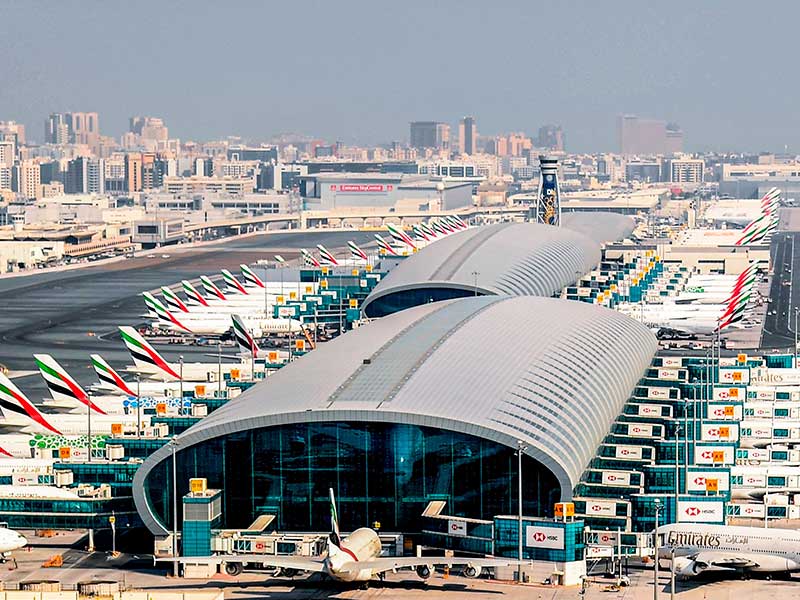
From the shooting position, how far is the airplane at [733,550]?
61.9 m

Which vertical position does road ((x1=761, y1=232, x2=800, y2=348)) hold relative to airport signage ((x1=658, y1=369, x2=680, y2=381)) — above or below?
below

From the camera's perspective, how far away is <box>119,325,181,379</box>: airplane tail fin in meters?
109

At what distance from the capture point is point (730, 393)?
311ft

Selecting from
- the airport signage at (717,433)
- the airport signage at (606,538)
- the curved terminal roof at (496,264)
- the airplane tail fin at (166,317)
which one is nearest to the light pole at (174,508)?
the airport signage at (606,538)

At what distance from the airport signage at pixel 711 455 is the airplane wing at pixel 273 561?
22.4 metres

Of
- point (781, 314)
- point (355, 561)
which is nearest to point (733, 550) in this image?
point (355, 561)

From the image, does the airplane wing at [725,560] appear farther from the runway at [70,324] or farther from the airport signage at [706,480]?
the runway at [70,324]

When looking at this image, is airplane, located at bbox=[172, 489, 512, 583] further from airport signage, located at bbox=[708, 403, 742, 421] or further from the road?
the road

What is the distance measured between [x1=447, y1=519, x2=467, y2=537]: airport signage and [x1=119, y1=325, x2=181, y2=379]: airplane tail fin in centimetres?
4693

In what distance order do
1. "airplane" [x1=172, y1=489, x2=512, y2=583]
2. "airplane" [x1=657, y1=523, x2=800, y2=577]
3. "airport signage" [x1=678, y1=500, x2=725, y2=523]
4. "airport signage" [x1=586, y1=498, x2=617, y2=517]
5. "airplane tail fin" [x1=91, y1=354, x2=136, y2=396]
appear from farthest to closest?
1. "airplane tail fin" [x1=91, y1=354, x2=136, y2=396]
2. "airport signage" [x1=678, y1=500, x2=725, y2=523]
3. "airport signage" [x1=586, y1=498, x2=617, y2=517]
4. "airplane" [x1=657, y1=523, x2=800, y2=577]
5. "airplane" [x1=172, y1=489, x2=512, y2=583]

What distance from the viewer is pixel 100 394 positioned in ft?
347

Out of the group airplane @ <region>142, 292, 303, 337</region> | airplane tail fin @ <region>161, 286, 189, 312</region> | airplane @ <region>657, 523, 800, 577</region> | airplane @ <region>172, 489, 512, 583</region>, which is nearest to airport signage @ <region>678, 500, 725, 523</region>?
airplane @ <region>657, 523, 800, 577</region>

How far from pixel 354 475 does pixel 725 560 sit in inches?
553

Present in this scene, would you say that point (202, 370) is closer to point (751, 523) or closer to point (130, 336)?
point (130, 336)
